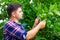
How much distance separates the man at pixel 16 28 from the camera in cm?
383

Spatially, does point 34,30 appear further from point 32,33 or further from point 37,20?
point 37,20

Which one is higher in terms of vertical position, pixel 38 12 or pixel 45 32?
pixel 38 12

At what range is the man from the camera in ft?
12.6

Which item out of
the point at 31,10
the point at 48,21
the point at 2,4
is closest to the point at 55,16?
the point at 48,21

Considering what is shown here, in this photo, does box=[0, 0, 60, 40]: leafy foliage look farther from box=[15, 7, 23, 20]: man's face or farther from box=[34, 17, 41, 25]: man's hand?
box=[15, 7, 23, 20]: man's face

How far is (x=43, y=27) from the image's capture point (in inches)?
154

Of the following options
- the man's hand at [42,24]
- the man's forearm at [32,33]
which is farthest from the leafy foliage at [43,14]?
the man's forearm at [32,33]

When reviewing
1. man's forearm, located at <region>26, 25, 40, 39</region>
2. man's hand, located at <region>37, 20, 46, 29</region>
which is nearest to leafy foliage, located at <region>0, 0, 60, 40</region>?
man's hand, located at <region>37, 20, 46, 29</region>

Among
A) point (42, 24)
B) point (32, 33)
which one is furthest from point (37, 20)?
point (32, 33)

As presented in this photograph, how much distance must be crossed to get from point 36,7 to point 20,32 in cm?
47

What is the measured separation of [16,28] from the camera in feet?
12.7

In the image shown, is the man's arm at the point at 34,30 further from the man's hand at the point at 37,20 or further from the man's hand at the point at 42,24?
the man's hand at the point at 37,20

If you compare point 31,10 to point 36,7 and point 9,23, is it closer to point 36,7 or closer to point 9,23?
point 36,7

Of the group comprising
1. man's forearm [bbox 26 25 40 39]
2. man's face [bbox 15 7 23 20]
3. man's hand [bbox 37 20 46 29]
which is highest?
man's face [bbox 15 7 23 20]
